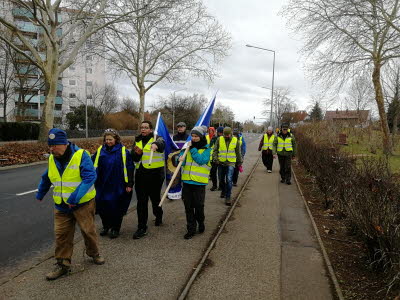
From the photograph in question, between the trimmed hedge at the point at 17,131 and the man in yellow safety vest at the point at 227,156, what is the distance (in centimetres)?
2522

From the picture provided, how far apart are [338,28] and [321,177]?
1257cm

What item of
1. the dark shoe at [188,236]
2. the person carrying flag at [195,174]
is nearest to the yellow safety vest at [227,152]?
the person carrying flag at [195,174]

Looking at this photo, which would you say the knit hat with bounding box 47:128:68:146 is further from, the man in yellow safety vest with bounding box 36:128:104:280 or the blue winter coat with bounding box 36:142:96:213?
the blue winter coat with bounding box 36:142:96:213

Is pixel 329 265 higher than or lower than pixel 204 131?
lower

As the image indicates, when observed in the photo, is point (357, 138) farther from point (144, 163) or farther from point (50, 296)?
point (50, 296)

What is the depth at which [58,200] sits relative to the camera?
373cm

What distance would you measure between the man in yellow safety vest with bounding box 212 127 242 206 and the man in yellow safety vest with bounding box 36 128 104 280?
4.06 metres

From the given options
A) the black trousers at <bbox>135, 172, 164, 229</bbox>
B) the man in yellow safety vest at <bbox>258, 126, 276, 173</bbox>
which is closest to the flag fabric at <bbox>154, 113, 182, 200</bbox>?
the black trousers at <bbox>135, 172, 164, 229</bbox>

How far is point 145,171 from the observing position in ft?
16.9

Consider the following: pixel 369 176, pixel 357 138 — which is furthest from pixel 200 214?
pixel 357 138

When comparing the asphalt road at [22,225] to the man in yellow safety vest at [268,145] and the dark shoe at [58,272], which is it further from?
the man in yellow safety vest at [268,145]

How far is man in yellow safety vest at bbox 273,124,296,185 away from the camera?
401 inches

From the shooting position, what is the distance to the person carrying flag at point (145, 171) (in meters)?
5.09

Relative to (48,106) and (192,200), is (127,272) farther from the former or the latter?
(48,106)
